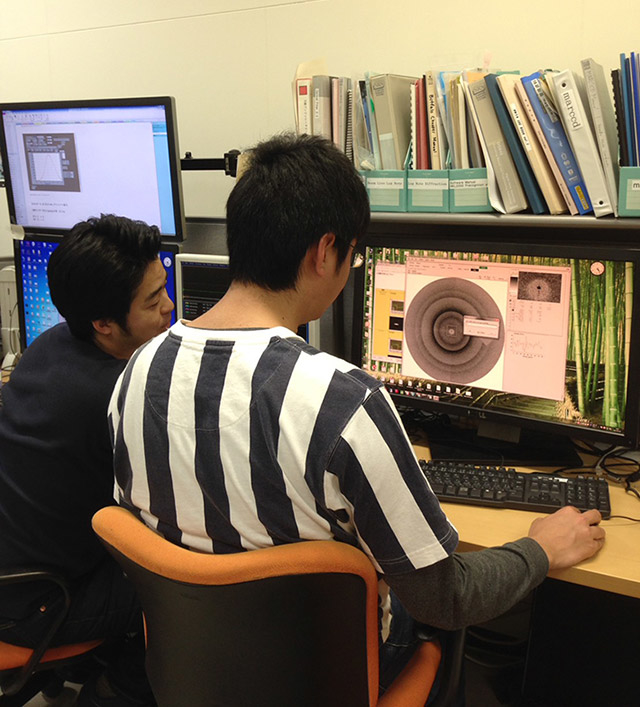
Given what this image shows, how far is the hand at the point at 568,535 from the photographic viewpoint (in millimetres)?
1140

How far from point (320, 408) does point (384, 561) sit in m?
0.23

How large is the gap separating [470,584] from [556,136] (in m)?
0.88

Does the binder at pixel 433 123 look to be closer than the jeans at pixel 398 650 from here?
No

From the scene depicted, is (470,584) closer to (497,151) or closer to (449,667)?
(449,667)

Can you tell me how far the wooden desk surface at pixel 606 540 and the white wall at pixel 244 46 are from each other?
3.38 ft

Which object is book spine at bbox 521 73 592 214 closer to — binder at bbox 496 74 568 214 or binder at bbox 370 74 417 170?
binder at bbox 496 74 568 214

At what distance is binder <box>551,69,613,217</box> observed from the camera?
1333mm

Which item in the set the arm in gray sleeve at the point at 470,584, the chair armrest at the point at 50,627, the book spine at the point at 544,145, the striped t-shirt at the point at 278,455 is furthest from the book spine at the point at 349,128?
the chair armrest at the point at 50,627

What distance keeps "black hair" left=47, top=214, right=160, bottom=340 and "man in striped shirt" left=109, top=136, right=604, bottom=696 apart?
421mm

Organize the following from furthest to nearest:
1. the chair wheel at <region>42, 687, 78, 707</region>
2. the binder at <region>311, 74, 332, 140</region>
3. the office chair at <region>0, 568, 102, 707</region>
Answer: the chair wheel at <region>42, 687, 78, 707</region>
the binder at <region>311, 74, 332, 140</region>
the office chair at <region>0, 568, 102, 707</region>

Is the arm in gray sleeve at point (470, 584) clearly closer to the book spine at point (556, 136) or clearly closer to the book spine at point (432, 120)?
the book spine at point (556, 136)

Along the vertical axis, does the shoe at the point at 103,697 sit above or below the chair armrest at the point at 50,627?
below

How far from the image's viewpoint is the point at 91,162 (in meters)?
2.04

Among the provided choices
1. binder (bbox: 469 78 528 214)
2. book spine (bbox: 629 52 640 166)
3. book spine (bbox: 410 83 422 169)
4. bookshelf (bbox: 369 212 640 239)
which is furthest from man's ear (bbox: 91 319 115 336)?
book spine (bbox: 629 52 640 166)
